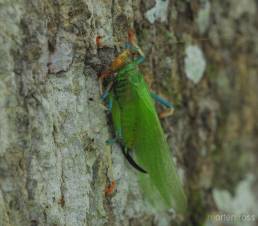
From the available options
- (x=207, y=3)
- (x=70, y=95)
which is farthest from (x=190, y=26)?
(x=70, y=95)

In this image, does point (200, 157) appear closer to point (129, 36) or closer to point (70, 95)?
point (129, 36)

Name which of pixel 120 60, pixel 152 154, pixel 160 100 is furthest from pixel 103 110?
pixel 160 100

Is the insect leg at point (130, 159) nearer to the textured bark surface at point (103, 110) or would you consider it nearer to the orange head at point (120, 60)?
the textured bark surface at point (103, 110)

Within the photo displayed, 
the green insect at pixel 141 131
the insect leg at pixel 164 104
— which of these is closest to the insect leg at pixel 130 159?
the green insect at pixel 141 131

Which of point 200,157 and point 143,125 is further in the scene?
point 200,157

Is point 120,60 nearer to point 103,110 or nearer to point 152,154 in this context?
point 103,110

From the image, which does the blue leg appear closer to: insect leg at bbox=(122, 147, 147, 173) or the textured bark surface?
the textured bark surface

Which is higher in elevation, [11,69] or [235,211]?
[11,69]
